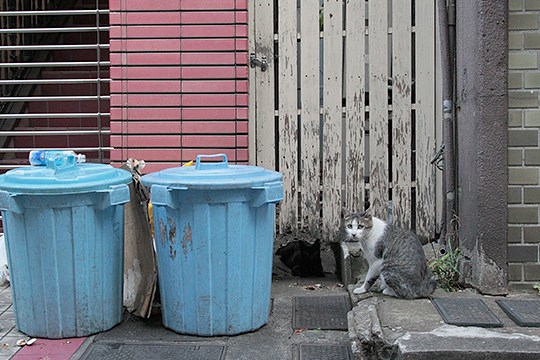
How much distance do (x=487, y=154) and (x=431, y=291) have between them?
3.10 feet

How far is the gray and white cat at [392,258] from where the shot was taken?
14.3 ft

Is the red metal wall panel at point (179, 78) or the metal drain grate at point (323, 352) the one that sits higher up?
the red metal wall panel at point (179, 78)

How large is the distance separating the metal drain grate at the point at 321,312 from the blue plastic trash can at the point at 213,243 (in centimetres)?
42

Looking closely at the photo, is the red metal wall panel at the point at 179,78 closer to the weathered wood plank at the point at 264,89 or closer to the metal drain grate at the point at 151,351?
the weathered wood plank at the point at 264,89

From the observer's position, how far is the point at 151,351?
4.10m

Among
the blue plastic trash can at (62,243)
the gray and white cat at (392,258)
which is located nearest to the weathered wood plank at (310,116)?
the gray and white cat at (392,258)

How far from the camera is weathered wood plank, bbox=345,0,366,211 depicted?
5.88m

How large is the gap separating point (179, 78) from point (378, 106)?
1.70m

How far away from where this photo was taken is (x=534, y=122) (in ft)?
14.7

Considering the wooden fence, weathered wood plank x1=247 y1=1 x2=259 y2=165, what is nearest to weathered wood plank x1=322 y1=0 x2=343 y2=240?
the wooden fence

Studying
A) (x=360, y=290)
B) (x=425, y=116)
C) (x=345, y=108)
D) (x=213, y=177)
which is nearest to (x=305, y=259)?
(x=360, y=290)

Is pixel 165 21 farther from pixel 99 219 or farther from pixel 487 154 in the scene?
pixel 487 154

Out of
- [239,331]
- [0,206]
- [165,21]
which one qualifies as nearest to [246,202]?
[239,331]

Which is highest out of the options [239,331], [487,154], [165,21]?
[165,21]
